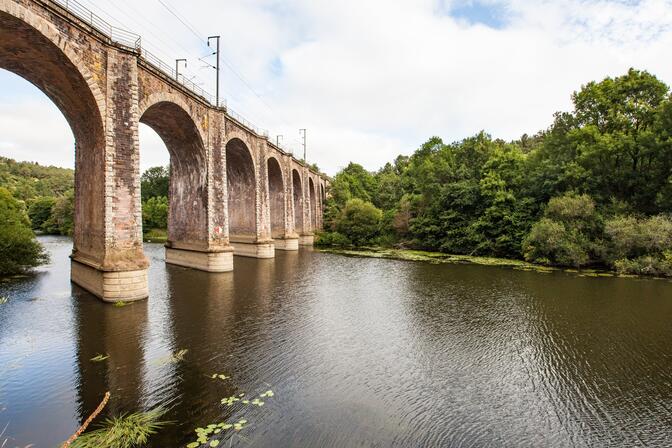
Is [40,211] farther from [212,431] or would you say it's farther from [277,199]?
[212,431]

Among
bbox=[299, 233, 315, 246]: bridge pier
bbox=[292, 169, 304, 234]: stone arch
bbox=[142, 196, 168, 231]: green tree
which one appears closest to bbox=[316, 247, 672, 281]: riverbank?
bbox=[299, 233, 315, 246]: bridge pier

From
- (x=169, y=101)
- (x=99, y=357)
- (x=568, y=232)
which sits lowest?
(x=99, y=357)

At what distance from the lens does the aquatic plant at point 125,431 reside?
18.3 ft

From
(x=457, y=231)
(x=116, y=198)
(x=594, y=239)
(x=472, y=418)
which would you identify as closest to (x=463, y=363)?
(x=472, y=418)

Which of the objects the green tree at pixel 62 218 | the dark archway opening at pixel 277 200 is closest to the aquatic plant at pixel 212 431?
the dark archway opening at pixel 277 200

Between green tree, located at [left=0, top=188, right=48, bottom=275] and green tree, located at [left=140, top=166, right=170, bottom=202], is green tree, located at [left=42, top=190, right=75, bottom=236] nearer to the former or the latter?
green tree, located at [left=140, top=166, right=170, bottom=202]

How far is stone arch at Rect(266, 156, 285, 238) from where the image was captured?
125 ft

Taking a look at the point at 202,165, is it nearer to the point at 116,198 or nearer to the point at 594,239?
the point at 116,198

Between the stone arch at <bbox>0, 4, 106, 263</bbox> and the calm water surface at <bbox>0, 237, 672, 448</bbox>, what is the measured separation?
324 centimetres

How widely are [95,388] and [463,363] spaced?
28.2ft

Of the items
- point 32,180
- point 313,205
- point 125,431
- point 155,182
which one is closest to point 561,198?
point 125,431

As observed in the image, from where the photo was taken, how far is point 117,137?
1458 centimetres

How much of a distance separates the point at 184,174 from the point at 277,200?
51.8ft

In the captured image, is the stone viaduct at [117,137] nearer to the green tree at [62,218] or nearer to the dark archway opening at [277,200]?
the dark archway opening at [277,200]
